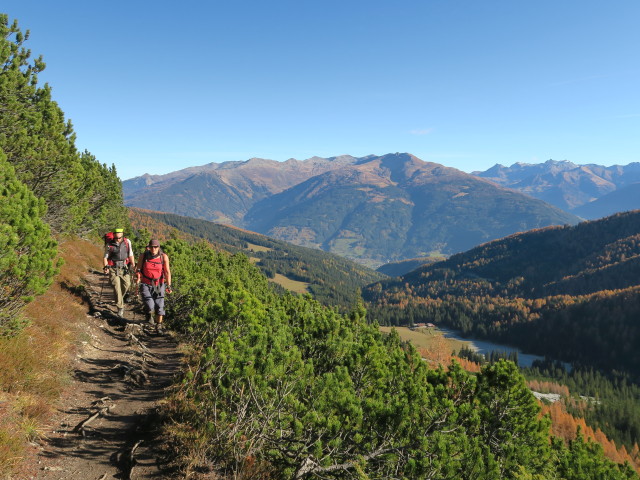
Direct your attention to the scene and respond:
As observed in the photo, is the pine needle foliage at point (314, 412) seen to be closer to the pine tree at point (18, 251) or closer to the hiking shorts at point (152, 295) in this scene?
the pine tree at point (18, 251)

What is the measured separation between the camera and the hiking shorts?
15.2 metres

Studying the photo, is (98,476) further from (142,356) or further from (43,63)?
(43,63)

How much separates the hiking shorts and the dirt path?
4.80 ft

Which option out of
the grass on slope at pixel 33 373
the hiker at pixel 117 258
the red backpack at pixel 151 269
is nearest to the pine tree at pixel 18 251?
the grass on slope at pixel 33 373

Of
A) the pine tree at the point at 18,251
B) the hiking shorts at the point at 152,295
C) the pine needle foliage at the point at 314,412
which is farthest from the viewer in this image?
the hiking shorts at the point at 152,295

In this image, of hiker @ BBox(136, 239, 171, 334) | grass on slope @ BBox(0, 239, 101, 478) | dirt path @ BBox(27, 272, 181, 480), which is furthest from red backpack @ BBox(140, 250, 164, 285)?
grass on slope @ BBox(0, 239, 101, 478)

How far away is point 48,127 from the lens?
72.4ft

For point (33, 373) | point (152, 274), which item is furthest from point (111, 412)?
point (152, 274)

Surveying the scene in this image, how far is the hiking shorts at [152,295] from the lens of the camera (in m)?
15.2

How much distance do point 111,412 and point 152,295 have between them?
6924mm

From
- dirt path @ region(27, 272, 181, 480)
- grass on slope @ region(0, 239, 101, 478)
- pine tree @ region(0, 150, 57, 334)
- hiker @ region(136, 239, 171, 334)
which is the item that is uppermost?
pine tree @ region(0, 150, 57, 334)

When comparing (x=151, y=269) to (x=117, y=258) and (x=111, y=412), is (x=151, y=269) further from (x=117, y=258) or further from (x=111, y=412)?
(x=111, y=412)

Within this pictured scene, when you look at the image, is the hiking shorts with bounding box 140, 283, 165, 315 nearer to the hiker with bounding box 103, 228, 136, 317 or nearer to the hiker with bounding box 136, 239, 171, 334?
the hiker with bounding box 136, 239, 171, 334

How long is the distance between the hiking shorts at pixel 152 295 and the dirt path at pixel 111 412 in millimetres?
1464
